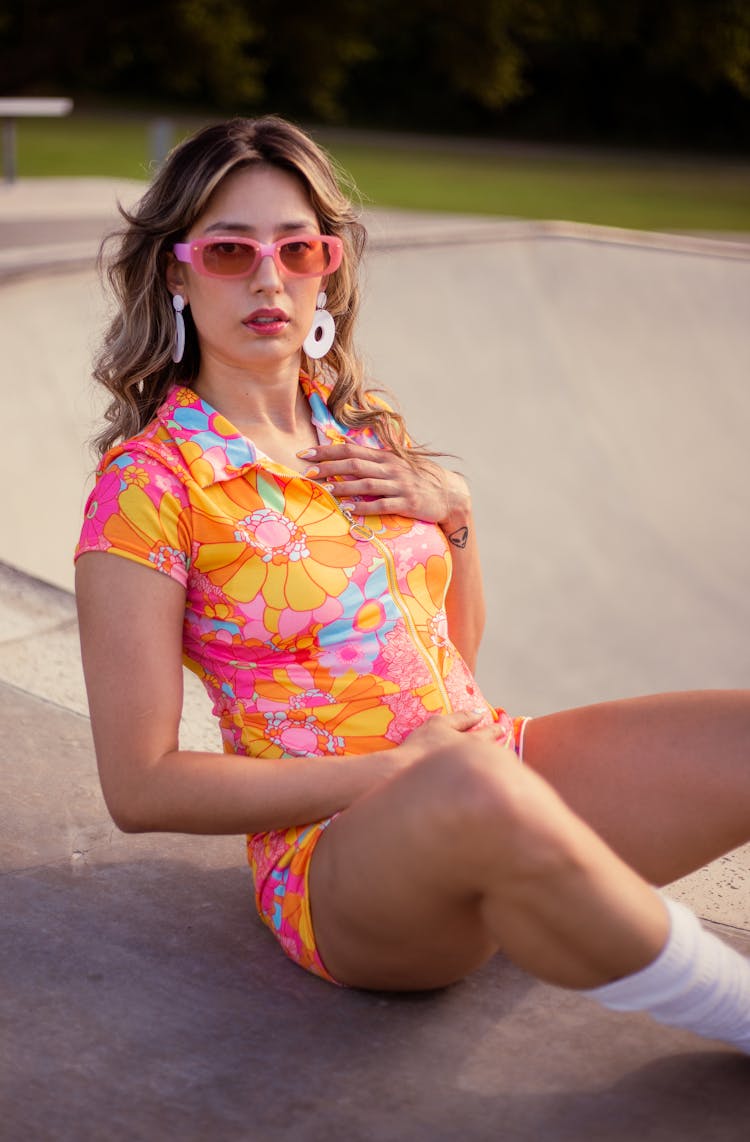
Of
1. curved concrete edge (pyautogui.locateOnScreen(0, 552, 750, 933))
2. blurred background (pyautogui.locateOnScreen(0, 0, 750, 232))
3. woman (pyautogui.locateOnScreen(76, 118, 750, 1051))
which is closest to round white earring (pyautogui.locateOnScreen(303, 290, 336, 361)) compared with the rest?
woman (pyautogui.locateOnScreen(76, 118, 750, 1051))

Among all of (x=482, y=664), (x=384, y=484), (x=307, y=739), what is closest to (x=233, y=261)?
(x=384, y=484)

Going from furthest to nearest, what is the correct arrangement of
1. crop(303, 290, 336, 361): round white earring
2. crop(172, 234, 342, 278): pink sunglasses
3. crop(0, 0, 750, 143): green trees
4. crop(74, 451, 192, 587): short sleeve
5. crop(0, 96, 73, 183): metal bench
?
crop(0, 0, 750, 143): green trees → crop(0, 96, 73, 183): metal bench → crop(303, 290, 336, 361): round white earring → crop(172, 234, 342, 278): pink sunglasses → crop(74, 451, 192, 587): short sleeve

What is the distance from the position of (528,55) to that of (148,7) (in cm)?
789

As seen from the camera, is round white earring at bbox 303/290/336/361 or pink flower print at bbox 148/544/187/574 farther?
round white earring at bbox 303/290/336/361

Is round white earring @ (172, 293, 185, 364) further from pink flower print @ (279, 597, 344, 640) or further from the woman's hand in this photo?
pink flower print @ (279, 597, 344, 640)

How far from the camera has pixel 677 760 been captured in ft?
8.14

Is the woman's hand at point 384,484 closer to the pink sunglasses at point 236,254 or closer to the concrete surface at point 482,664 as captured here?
the pink sunglasses at point 236,254

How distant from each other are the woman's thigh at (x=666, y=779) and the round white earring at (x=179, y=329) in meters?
1.04

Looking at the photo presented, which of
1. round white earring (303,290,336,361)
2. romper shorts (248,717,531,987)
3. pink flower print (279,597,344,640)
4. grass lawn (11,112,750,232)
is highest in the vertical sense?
round white earring (303,290,336,361)

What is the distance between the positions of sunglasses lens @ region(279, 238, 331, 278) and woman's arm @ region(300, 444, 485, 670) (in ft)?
1.09

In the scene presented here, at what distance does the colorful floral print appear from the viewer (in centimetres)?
233

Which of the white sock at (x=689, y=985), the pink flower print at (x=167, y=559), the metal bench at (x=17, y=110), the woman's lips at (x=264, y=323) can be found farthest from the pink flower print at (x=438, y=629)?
the metal bench at (x=17, y=110)

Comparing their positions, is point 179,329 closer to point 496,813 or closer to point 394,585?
point 394,585

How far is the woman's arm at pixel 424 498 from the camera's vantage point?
8.47 feet
